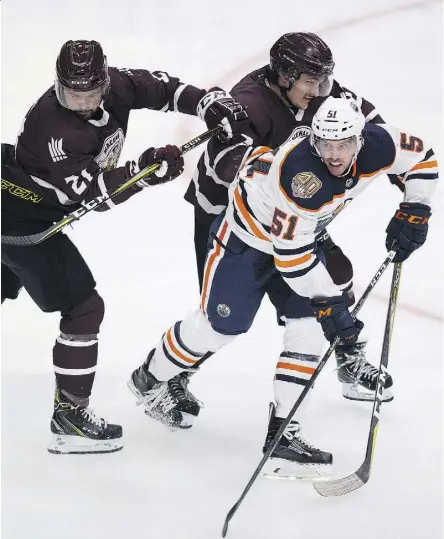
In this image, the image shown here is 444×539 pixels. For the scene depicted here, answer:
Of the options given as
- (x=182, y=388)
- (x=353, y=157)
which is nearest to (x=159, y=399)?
(x=182, y=388)

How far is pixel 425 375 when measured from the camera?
379 cm

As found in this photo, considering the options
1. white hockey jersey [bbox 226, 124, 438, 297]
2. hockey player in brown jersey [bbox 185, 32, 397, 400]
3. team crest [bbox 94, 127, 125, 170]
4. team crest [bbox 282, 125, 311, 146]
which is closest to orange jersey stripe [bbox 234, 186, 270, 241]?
white hockey jersey [bbox 226, 124, 438, 297]

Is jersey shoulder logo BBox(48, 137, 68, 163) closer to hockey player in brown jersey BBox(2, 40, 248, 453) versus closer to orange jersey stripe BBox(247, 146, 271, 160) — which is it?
hockey player in brown jersey BBox(2, 40, 248, 453)

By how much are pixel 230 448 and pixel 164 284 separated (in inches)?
49.1

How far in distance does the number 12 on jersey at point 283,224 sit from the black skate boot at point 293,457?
62 cm

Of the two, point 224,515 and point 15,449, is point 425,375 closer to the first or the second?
point 224,515

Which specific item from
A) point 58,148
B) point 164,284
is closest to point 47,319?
point 164,284

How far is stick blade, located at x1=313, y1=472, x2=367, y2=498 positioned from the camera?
2.84 metres

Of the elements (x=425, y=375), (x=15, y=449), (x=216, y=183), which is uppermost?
(x=216, y=183)

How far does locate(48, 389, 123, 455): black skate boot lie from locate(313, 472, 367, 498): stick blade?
742mm

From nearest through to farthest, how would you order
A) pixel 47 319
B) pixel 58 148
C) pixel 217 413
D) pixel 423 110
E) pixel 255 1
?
pixel 58 148 → pixel 217 413 → pixel 47 319 → pixel 423 110 → pixel 255 1

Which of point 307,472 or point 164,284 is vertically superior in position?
point 164,284

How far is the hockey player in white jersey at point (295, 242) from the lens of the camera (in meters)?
2.84

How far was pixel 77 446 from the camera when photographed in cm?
327
